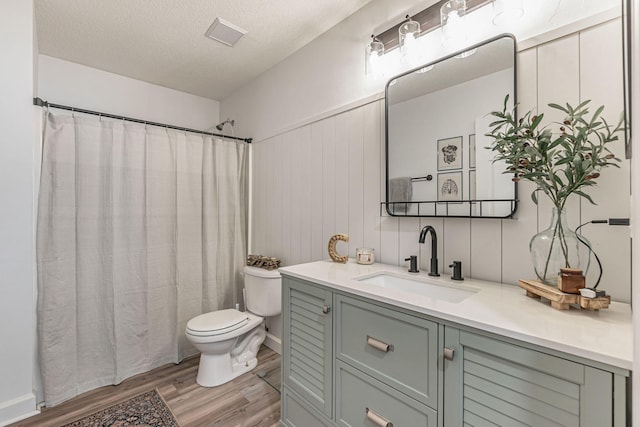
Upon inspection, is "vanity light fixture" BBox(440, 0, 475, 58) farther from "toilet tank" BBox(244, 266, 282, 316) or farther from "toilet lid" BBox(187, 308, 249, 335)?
"toilet lid" BBox(187, 308, 249, 335)

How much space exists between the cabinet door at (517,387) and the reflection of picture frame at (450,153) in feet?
2.67

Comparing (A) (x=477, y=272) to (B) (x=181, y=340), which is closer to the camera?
(A) (x=477, y=272)

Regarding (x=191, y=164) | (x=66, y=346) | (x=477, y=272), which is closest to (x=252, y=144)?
(x=191, y=164)

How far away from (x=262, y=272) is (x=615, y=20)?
7.39ft

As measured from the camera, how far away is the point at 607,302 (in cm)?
84

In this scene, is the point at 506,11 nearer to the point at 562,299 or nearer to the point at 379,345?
the point at 562,299

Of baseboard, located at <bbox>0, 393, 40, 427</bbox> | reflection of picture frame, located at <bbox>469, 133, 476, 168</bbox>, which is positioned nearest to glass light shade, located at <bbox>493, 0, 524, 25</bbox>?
reflection of picture frame, located at <bbox>469, 133, 476, 168</bbox>

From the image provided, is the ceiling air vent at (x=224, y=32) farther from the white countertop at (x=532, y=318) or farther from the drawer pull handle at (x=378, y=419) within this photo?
the drawer pull handle at (x=378, y=419)

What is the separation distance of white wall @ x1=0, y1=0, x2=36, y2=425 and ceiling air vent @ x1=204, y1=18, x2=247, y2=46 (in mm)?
1006

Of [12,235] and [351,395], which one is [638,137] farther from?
[12,235]

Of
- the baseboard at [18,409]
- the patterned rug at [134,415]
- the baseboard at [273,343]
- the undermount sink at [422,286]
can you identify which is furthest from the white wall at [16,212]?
the undermount sink at [422,286]

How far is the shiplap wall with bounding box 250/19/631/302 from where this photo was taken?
→ 3.28 ft

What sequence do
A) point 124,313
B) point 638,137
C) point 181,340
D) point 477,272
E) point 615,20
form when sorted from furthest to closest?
point 181,340 < point 124,313 < point 477,272 < point 615,20 < point 638,137

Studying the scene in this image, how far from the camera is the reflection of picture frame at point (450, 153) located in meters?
1.37
